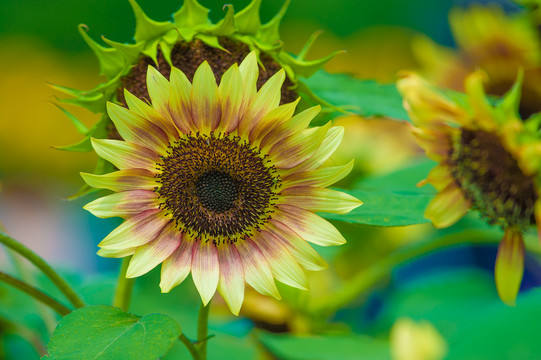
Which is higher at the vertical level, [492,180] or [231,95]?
[231,95]

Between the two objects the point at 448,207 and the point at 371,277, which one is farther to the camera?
the point at 371,277

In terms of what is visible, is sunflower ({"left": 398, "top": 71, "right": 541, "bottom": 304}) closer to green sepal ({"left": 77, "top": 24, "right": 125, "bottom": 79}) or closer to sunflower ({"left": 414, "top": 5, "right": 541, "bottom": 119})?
green sepal ({"left": 77, "top": 24, "right": 125, "bottom": 79})

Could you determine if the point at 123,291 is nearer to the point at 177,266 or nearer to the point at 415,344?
the point at 177,266

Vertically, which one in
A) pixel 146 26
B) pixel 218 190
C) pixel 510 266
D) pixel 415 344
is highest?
pixel 146 26

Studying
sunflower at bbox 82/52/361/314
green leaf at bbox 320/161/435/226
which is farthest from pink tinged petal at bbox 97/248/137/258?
green leaf at bbox 320/161/435/226

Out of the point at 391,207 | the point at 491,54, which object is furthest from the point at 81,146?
the point at 491,54

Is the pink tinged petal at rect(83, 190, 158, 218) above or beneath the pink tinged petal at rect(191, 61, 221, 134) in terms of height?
beneath

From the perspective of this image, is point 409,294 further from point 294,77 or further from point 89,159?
point 89,159
